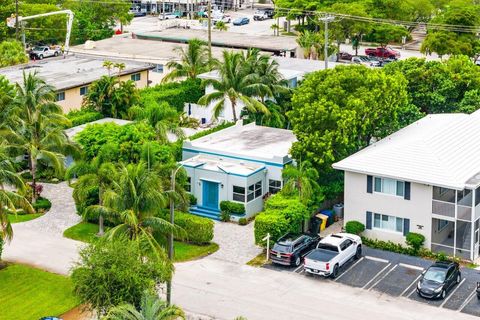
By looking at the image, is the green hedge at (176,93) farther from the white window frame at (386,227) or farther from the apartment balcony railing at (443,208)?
the apartment balcony railing at (443,208)

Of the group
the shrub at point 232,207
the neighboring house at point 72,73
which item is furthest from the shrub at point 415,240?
the neighboring house at point 72,73

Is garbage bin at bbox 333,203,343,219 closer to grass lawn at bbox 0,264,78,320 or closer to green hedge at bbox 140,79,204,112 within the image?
grass lawn at bbox 0,264,78,320

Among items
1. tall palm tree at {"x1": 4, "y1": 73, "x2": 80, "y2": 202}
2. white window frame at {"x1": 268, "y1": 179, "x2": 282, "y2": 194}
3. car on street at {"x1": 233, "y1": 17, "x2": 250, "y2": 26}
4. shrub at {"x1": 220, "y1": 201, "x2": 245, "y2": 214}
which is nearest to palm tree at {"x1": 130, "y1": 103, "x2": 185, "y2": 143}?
tall palm tree at {"x1": 4, "y1": 73, "x2": 80, "y2": 202}

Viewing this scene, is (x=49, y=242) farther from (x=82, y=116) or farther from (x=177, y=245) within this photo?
(x=82, y=116)

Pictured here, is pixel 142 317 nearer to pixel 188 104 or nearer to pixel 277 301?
pixel 277 301

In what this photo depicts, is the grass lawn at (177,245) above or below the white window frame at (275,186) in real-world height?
below

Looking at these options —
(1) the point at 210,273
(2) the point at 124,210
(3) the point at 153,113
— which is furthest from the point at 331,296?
→ (3) the point at 153,113

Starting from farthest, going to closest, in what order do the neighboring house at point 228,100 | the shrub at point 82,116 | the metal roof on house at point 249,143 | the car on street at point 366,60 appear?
the car on street at point 366,60, the neighboring house at point 228,100, the shrub at point 82,116, the metal roof on house at point 249,143
